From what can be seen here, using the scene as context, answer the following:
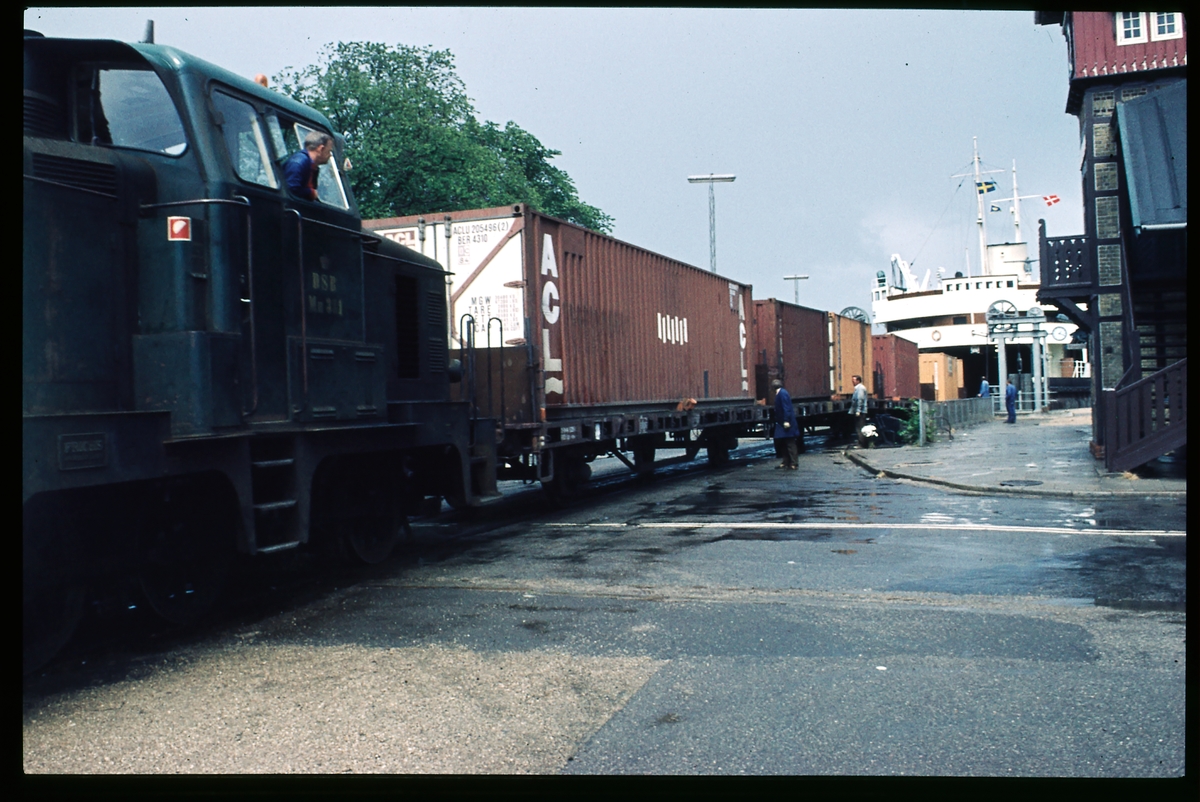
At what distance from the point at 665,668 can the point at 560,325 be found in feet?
25.1

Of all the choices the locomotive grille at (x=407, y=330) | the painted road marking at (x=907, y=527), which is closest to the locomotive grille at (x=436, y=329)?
the locomotive grille at (x=407, y=330)

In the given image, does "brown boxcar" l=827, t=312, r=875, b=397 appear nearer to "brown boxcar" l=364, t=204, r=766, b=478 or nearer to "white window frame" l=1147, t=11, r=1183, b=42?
"white window frame" l=1147, t=11, r=1183, b=42

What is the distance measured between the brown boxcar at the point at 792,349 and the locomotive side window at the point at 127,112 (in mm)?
16959

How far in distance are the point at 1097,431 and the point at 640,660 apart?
1836 cm

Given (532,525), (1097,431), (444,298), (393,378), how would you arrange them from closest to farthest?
(393,378)
(444,298)
(532,525)
(1097,431)

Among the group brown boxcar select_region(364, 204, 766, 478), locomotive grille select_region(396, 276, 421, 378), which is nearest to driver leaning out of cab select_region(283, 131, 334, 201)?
locomotive grille select_region(396, 276, 421, 378)

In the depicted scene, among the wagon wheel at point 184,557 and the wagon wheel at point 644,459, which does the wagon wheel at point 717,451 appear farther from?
the wagon wheel at point 184,557

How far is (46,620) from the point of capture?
5527 millimetres

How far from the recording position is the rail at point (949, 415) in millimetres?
26516

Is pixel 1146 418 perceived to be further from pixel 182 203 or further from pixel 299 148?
pixel 182 203

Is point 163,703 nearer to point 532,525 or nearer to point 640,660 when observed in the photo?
point 640,660

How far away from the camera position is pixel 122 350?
587 cm

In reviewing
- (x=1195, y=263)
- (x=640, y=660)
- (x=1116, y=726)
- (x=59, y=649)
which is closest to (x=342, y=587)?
(x=59, y=649)

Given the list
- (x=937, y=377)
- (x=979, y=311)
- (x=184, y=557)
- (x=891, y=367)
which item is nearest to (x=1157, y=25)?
(x=891, y=367)
